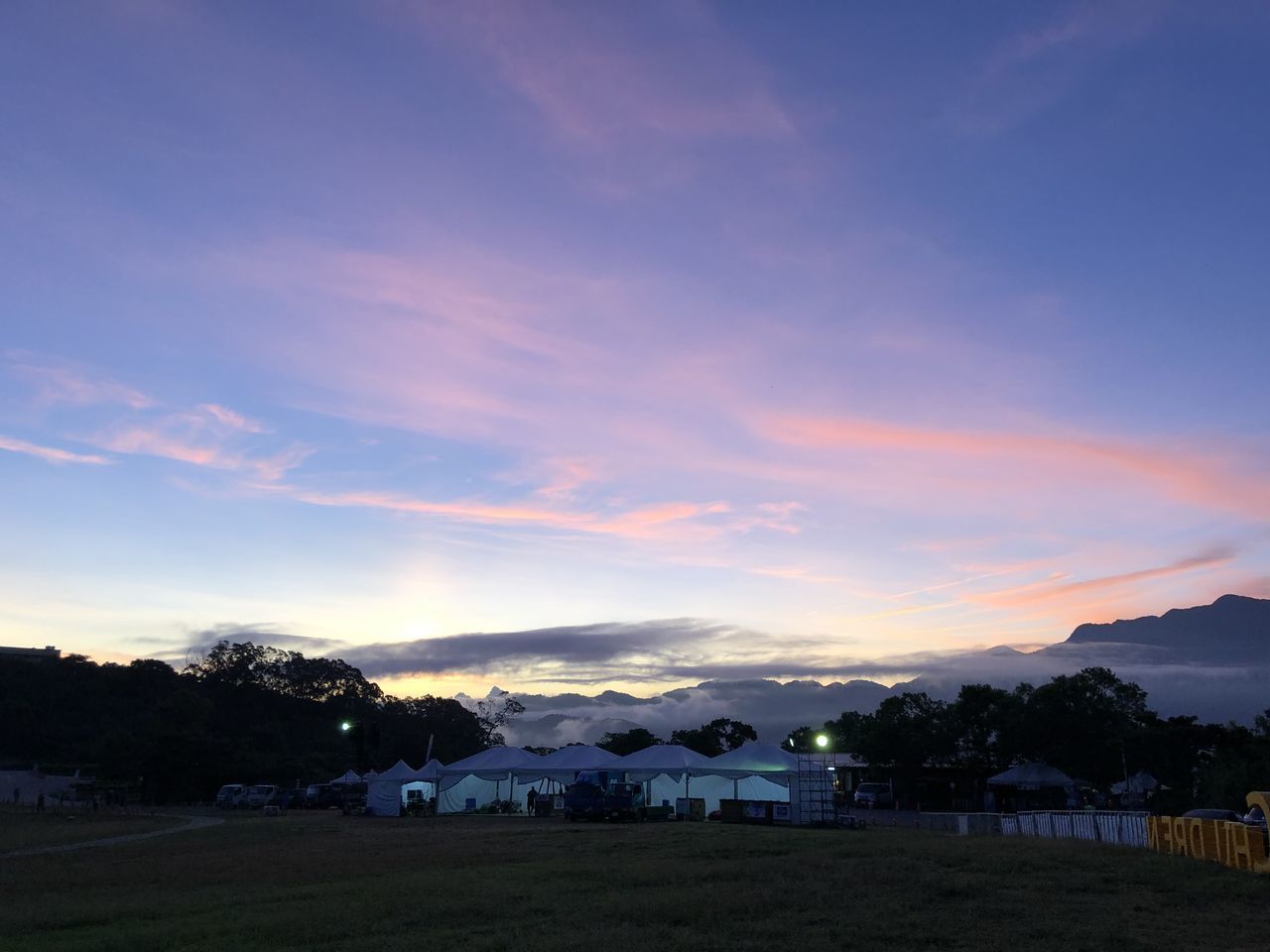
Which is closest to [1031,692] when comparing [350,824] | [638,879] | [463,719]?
[350,824]

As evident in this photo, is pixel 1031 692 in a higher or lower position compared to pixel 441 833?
higher

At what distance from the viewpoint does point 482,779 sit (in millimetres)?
59312

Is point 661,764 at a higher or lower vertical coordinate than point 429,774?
higher

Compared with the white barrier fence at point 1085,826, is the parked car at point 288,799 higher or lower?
lower

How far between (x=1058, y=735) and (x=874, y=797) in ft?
39.7

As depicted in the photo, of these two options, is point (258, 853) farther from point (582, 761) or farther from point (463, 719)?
point (463, 719)

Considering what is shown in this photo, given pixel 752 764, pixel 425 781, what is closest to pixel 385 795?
pixel 425 781

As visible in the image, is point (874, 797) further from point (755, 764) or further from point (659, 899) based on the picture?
point (659, 899)

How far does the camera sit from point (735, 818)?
4219 cm

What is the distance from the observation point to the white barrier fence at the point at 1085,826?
25.2 metres

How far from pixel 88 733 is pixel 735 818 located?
9113 cm

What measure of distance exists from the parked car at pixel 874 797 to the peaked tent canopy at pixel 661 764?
16773 mm

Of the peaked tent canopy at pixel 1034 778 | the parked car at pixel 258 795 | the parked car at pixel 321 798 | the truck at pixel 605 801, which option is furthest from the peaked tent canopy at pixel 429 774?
the peaked tent canopy at pixel 1034 778

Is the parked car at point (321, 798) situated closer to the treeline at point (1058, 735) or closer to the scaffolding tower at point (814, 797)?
the treeline at point (1058, 735)
